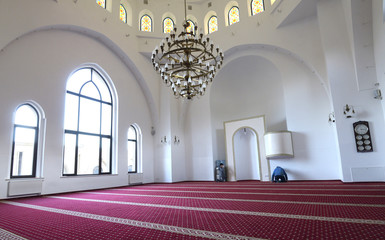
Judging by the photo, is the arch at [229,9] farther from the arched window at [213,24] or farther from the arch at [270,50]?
the arch at [270,50]

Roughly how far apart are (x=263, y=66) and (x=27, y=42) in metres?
7.50

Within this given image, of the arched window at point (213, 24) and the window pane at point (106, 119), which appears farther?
the arched window at point (213, 24)

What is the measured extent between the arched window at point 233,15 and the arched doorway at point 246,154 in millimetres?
4107

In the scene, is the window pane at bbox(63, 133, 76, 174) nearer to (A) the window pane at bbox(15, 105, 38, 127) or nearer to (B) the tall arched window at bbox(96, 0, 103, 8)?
Answer: (A) the window pane at bbox(15, 105, 38, 127)

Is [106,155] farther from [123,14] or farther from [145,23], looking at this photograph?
[145,23]

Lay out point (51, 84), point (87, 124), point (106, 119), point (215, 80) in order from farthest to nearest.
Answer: point (215, 80) → point (106, 119) → point (87, 124) → point (51, 84)

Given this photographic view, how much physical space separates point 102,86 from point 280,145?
241 inches

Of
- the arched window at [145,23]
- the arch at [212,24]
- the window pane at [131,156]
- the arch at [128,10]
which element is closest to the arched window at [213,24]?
the arch at [212,24]

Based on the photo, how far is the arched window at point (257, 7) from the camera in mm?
9280

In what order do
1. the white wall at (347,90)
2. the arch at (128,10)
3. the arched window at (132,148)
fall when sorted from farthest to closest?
the arch at (128,10), the arched window at (132,148), the white wall at (347,90)

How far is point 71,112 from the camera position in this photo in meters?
7.52

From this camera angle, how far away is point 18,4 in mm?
6020

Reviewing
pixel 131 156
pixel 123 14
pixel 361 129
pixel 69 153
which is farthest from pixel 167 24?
pixel 361 129

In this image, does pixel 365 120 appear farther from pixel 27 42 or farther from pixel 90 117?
pixel 27 42
